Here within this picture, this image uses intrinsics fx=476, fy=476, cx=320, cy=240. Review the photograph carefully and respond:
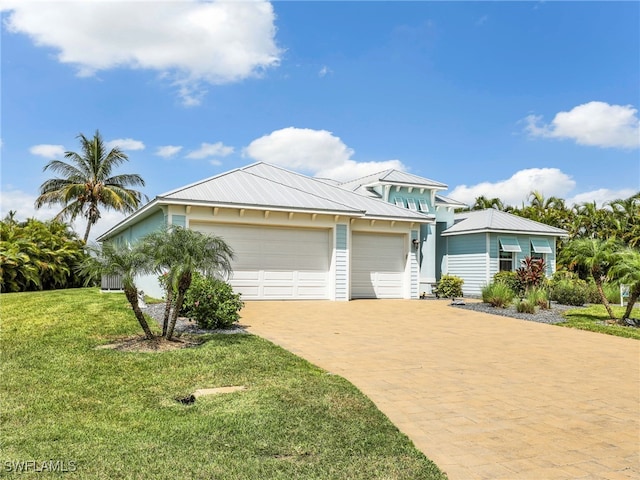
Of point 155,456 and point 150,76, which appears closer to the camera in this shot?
point 155,456

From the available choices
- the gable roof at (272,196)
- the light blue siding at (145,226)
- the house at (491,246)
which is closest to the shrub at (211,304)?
the light blue siding at (145,226)

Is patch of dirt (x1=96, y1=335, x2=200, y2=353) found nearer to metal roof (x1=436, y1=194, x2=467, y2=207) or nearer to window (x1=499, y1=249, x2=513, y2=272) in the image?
window (x1=499, y1=249, x2=513, y2=272)

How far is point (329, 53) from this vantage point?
1545 centimetres

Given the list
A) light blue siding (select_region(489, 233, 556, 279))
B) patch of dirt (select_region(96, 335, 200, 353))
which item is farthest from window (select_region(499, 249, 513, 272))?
patch of dirt (select_region(96, 335, 200, 353))

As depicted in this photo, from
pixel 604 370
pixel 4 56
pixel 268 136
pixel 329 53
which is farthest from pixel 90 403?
pixel 268 136

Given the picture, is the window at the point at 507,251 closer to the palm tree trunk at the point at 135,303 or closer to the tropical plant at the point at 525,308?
the tropical plant at the point at 525,308

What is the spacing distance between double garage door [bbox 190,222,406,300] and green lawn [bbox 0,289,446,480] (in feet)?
26.1

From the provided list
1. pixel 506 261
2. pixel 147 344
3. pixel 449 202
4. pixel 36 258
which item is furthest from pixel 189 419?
pixel 449 202

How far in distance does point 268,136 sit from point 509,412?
24.0 m

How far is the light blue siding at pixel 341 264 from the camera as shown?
16.8m

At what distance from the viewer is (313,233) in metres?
16.9

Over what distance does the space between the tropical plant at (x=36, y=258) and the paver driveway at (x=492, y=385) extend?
42.7ft

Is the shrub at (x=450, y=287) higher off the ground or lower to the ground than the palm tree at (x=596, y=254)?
lower

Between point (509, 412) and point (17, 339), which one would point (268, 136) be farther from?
point (509, 412)
